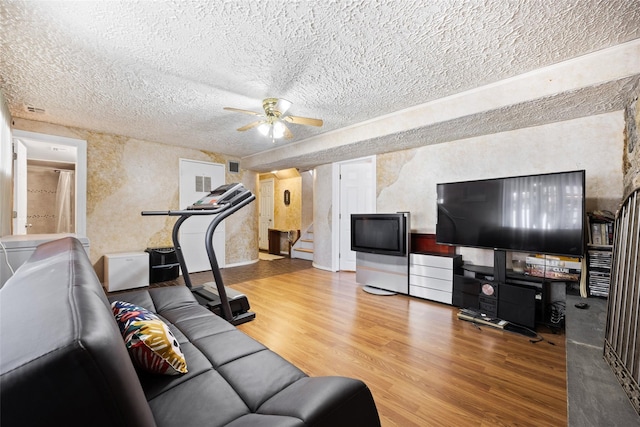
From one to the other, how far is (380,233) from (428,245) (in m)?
0.71

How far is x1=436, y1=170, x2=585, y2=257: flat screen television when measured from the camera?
8.03 feet

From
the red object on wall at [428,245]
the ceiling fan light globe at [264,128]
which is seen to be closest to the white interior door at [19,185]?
the ceiling fan light globe at [264,128]

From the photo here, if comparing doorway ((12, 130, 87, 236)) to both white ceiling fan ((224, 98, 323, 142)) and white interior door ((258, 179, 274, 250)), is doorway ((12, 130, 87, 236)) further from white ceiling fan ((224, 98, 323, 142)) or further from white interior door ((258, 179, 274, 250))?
white interior door ((258, 179, 274, 250))

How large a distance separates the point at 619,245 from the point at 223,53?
9.34ft

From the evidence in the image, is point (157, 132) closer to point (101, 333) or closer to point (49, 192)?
point (49, 192)

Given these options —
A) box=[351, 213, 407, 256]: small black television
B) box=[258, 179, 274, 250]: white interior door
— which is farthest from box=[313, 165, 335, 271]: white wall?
box=[258, 179, 274, 250]: white interior door

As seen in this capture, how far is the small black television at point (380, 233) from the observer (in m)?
3.73

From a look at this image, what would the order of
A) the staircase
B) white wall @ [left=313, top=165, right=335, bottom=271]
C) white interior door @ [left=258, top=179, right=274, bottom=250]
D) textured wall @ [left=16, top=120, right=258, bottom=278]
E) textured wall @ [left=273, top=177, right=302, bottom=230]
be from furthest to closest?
1. white interior door @ [left=258, top=179, right=274, bottom=250]
2. textured wall @ [left=273, top=177, right=302, bottom=230]
3. the staircase
4. white wall @ [left=313, top=165, right=335, bottom=271]
5. textured wall @ [left=16, top=120, right=258, bottom=278]

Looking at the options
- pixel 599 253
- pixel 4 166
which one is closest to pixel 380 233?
pixel 599 253

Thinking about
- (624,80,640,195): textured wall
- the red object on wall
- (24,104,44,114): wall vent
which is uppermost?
(24,104,44,114): wall vent

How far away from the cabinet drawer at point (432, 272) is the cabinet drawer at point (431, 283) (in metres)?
0.04

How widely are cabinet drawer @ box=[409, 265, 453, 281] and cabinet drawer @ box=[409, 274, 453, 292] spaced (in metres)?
0.04

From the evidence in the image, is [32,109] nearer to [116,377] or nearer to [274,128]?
[274,128]

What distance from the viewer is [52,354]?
43 centimetres
